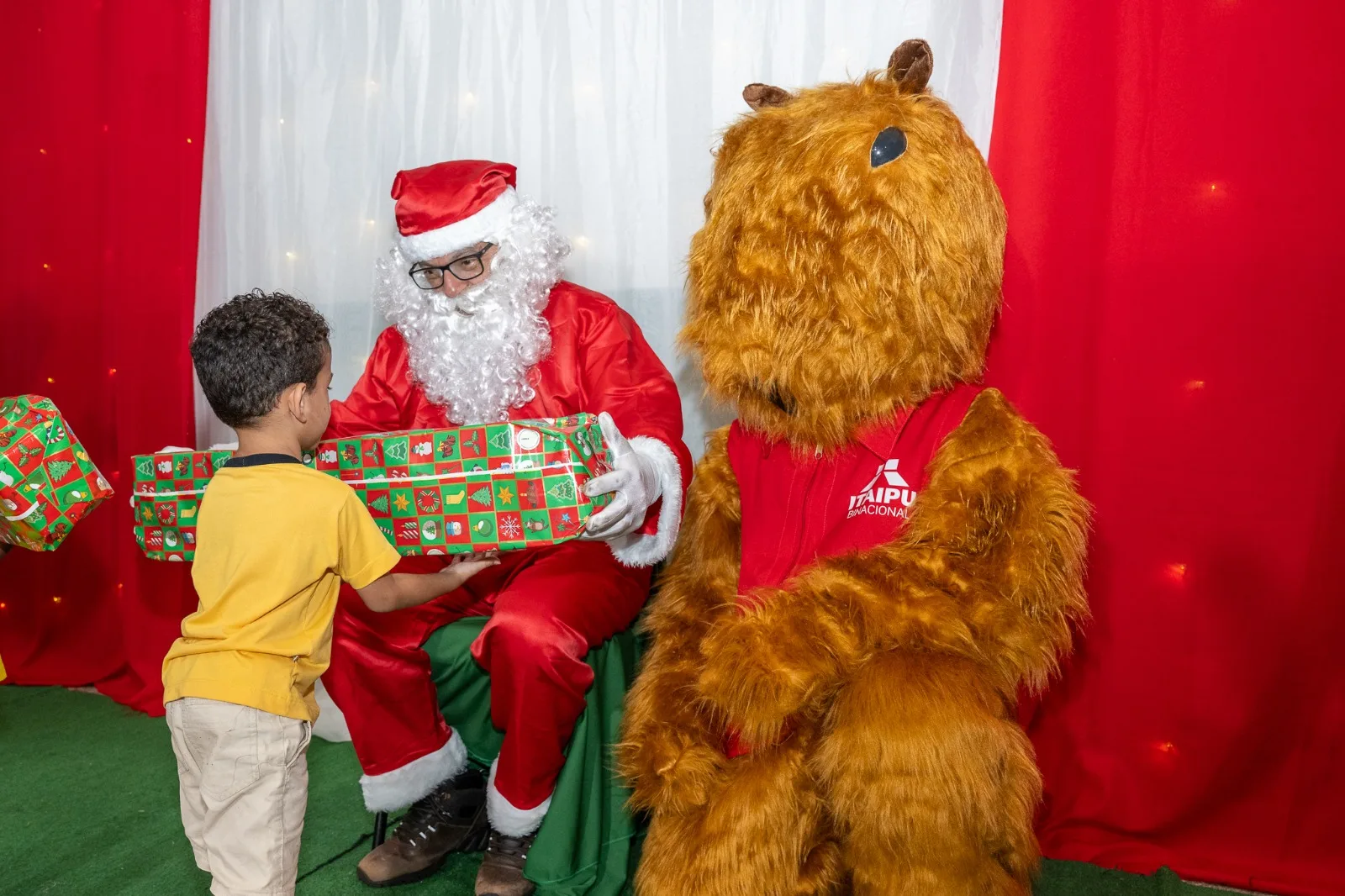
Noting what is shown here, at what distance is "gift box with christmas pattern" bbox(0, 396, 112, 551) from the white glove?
116 cm

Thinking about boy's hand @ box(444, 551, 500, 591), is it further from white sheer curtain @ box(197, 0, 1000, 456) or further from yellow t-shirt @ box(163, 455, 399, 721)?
white sheer curtain @ box(197, 0, 1000, 456)

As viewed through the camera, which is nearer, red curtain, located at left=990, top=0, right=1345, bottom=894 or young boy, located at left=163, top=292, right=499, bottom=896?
young boy, located at left=163, top=292, right=499, bottom=896

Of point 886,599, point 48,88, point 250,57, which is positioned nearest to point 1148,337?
point 886,599

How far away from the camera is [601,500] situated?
169 cm

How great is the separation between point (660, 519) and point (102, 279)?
2101 mm

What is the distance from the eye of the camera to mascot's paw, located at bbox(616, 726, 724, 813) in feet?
4.92

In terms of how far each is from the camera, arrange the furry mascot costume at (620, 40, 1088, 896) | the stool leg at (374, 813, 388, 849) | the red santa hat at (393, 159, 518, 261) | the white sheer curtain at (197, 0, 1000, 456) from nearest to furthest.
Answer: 1. the furry mascot costume at (620, 40, 1088, 896)
2. the stool leg at (374, 813, 388, 849)
3. the red santa hat at (393, 159, 518, 261)
4. the white sheer curtain at (197, 0, 1000, 456)

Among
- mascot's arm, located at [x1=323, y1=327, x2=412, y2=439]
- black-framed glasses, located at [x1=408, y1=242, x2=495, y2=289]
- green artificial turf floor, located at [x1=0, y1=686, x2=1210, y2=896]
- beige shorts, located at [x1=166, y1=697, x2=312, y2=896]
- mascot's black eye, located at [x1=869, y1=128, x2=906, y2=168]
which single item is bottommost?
green artificial turf floor, located at [x1=0, y1=686, x2=1210, y2=896]

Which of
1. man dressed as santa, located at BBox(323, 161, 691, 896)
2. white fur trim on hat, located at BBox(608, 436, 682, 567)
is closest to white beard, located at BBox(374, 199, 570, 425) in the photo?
man dressed as santa, located at BBox(323, 161, 691, 896)

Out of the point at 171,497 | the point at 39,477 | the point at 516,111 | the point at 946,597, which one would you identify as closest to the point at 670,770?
the point at 946,597

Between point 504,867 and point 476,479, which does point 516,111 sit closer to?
point 476,479

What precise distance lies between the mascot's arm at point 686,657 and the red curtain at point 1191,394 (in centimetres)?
68

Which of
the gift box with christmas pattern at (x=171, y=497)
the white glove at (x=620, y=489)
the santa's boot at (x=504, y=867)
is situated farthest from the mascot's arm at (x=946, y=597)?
the gift box with christmas pattern at (x=171, y=497)

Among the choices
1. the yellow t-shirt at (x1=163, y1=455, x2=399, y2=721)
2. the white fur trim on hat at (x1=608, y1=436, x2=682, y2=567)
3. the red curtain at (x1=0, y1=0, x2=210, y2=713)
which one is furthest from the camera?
the red curtain at (x1=0, y1=0, x2=210, y2=713)
